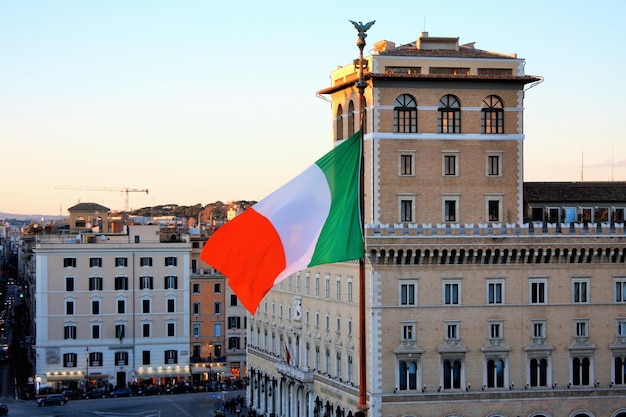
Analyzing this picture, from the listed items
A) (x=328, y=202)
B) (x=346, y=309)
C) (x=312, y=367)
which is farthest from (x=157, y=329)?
(x=328, y=202)

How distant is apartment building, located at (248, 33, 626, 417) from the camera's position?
71.9 meters

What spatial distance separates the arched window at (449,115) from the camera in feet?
243

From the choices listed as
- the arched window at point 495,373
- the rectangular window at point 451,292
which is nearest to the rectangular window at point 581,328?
the arched window at point 495,373

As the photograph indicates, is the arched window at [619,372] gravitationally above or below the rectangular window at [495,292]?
below

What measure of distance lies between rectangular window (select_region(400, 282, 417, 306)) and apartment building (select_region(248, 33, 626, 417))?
73 millimetres

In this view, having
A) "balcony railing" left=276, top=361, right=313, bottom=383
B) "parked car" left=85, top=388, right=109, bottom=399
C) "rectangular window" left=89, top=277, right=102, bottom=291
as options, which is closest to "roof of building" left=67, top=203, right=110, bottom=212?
"rectangular window" left=89, top=277, right=102, bottom=291

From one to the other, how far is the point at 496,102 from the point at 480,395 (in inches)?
615

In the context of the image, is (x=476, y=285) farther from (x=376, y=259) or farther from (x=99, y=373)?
(x=99, y=373)

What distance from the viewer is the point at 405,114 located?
242 feet

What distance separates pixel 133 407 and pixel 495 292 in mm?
37546

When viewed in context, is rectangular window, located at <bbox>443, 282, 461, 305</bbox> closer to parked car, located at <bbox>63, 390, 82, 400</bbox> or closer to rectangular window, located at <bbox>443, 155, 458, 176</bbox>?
rectangular window, located at <bbox>443, 155, 458, 176</bbox>

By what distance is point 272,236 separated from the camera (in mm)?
33844

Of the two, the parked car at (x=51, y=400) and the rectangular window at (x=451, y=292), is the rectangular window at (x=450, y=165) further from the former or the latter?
the parked car at (x=51, y=400)

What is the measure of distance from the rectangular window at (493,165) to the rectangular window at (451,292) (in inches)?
260
